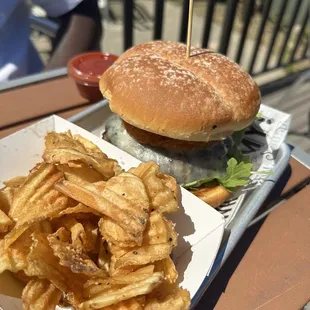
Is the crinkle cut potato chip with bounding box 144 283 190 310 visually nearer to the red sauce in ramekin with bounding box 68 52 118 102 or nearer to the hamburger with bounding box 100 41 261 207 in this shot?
the hamburger with bounding box 100 41 261 207

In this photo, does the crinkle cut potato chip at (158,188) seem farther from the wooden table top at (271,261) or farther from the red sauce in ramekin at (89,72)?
the red sauce in ramekin at (89,72)

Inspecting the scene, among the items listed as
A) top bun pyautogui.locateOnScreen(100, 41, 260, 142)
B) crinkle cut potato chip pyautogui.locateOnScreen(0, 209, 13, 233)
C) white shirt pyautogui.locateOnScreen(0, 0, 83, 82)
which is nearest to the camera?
crinkle cut potato chip pyautogui.locateOnScreen(0, 209, 13, 233)

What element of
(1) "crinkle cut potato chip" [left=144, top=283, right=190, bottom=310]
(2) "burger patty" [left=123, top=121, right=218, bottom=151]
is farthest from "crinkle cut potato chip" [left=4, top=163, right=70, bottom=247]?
(2) "burger patty" [left=123, top=121, right=218, bottom=151]

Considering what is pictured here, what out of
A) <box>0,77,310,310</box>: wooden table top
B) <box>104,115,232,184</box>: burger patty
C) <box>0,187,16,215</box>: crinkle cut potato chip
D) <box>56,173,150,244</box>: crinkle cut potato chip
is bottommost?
<box>0,77,310,310</box>: wooden table top

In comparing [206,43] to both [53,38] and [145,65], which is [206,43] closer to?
[53,38]

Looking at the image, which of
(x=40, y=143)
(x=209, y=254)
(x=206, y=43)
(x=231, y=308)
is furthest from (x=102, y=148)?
(x=206, y=43)

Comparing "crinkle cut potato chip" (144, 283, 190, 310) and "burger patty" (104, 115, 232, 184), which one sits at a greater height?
"crinkle cut potato chip" (144, 283, 190, 310)

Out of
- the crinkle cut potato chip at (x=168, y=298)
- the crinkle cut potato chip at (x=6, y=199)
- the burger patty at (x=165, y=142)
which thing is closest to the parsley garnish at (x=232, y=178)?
the burger patty at (x=165, y=142)
